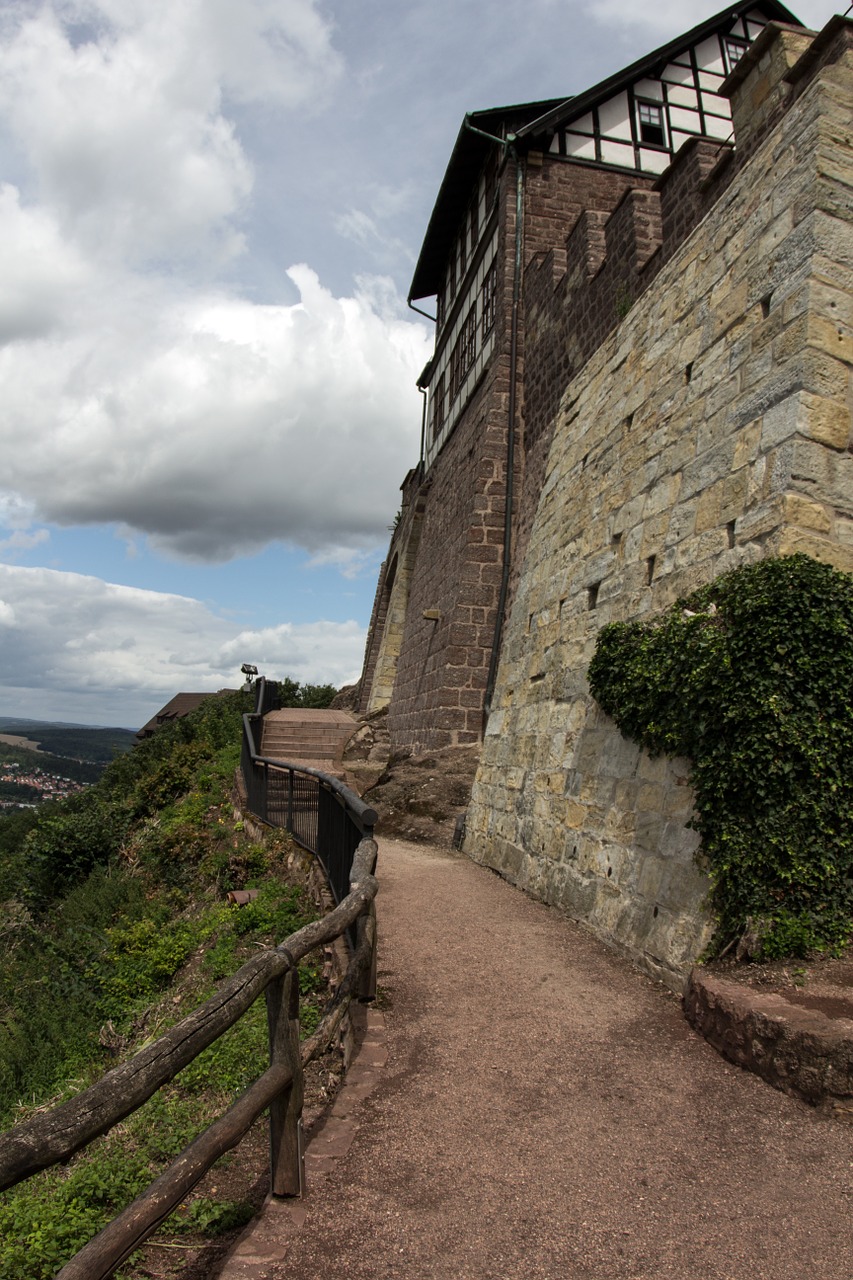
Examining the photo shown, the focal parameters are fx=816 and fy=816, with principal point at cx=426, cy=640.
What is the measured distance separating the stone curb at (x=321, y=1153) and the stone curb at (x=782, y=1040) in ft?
5.29

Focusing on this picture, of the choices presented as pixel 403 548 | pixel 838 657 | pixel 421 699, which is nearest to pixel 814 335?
pixel 838 657

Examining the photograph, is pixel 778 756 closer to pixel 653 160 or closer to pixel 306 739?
pixel 306 739

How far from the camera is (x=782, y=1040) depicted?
3.43 metres

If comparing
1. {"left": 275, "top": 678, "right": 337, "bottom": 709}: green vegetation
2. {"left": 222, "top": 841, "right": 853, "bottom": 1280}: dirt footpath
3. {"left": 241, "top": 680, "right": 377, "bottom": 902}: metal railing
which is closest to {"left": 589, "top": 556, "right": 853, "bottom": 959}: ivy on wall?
{"left": 222, "top": 841, "right": 853, "bottom": 1280}: dirt footpath

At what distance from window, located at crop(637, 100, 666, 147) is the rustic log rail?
633 inches

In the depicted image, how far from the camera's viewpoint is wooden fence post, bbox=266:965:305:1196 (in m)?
2.78

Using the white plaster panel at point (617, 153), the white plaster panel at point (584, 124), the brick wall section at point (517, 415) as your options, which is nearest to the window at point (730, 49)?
the white plaster panel at point (617, 153)

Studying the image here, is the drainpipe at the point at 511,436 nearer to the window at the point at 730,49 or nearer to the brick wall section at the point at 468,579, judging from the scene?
the brick wall section at the point at 468,579

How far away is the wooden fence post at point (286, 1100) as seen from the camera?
2.78 m

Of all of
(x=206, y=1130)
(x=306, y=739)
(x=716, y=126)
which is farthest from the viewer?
(x=306, y=739)

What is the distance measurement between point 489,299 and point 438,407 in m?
4.26

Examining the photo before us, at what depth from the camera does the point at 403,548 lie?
72.6 feet

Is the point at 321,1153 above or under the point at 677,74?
under

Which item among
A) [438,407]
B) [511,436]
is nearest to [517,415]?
[511,436]
